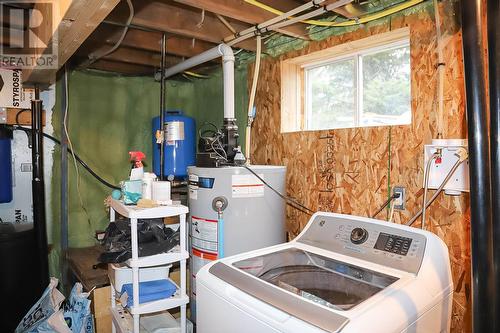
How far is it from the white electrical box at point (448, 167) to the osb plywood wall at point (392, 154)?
0.06m

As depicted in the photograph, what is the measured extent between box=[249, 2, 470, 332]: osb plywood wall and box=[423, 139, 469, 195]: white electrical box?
6 centimetres

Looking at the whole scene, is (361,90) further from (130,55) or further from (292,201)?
(130,55)

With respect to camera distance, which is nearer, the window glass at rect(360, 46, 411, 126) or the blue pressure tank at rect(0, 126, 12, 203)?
the window glass at rect(360, 46, 411, 126)

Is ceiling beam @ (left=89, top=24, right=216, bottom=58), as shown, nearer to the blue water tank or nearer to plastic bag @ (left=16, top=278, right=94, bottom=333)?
the blue water tank

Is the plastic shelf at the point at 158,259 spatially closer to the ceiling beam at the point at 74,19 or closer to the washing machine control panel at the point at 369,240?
the washing machine control panel at the point at 369,240

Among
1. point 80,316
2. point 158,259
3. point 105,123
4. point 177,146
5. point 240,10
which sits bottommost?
point 80,316

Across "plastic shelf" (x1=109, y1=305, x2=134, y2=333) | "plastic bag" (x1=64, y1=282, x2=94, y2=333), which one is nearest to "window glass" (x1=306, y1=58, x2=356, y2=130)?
"plastic shelf" (x1=109, y1=305, x2=134, y2=333)

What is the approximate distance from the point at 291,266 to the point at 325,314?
50 cm

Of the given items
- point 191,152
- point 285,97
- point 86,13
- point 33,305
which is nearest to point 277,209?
point 285,97

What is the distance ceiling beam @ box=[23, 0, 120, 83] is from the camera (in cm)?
119

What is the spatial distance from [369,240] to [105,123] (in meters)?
2.58

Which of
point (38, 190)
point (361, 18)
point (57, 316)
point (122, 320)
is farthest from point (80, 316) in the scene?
point (361, 18)

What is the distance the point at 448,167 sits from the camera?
1508mm

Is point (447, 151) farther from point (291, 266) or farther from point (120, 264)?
point (120, 264)
